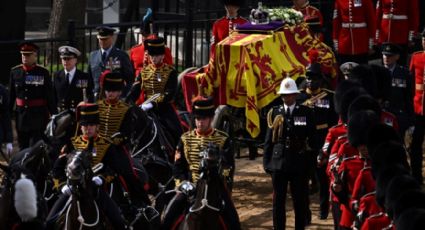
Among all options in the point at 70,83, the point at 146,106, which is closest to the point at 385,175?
the point at 146,106

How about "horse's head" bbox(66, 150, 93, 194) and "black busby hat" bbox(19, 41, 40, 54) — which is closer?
"horse's head" bbox(66, 150, 93, 194)

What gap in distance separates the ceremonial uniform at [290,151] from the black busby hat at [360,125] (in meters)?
3.35

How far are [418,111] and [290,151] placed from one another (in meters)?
3.00

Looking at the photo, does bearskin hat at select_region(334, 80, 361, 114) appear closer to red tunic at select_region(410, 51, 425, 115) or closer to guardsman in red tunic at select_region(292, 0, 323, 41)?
red tunic at select_region(410, 51, 425, 115)

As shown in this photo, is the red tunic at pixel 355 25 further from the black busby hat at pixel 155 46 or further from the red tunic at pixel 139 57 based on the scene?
the black busby hat at pixel 155 46

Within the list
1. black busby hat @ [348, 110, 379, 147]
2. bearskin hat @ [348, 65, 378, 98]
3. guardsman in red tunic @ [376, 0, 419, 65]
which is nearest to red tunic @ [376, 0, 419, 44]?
guardsman in red tunic @ [376, 0, 419, 65]

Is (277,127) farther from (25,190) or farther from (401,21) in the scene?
(25,190)

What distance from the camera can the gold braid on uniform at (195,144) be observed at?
13.7 meters

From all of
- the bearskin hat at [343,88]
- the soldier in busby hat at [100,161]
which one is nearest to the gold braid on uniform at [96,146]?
the soldier in busby hat at [100,161]

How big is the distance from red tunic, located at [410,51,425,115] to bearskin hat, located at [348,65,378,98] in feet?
14.0

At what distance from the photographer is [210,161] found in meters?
12.6

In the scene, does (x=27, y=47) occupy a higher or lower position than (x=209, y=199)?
higher

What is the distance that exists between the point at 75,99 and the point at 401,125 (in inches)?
163

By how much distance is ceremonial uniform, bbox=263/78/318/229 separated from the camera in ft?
49.6
